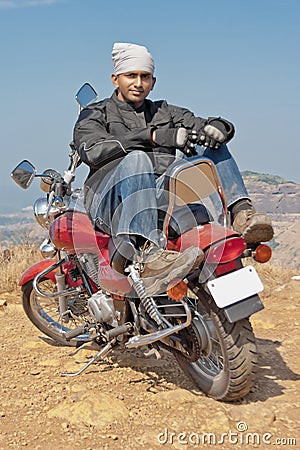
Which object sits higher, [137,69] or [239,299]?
[137,69]

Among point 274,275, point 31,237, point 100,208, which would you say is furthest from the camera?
point 31,237

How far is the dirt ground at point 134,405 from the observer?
3.20 meters

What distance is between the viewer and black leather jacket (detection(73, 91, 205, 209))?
369 centimetres

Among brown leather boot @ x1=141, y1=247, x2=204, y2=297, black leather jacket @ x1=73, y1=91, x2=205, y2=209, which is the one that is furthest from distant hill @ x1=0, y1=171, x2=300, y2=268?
brown leather boot @ x1=141, y1=247, x2=204, y2=297

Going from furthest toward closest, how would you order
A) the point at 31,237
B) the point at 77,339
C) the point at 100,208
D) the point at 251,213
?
1. the point at 31,237
2. the point at 77,339
3. the point at 100,208
4. the point at 251,213

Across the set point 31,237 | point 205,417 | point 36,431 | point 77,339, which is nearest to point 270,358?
point 205,417

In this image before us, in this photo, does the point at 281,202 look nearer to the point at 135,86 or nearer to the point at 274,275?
the point at 274,275

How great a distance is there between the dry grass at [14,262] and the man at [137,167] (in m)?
3.14

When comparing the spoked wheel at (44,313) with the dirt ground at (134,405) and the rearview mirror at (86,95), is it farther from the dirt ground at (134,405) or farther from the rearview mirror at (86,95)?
the rearview mirror at (86,95)

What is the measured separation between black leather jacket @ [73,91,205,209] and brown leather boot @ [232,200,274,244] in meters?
0.71

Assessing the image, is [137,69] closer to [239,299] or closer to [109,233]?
[109,233]

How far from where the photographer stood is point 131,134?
372cm

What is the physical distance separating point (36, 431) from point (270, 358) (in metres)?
1.81

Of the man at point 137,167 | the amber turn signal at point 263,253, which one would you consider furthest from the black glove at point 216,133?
the amber turn signal at point 263,253
